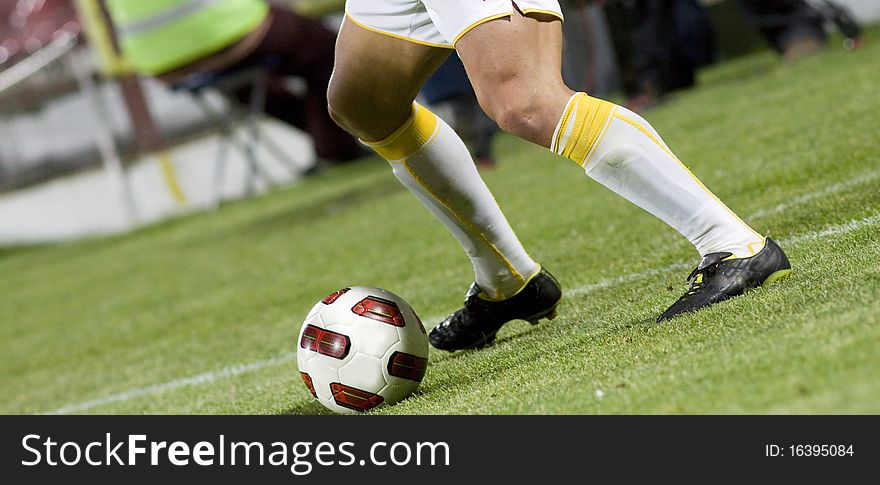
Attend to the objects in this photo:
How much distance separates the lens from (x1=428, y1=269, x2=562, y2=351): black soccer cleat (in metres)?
3.65

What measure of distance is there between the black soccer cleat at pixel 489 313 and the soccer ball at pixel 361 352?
0.37m

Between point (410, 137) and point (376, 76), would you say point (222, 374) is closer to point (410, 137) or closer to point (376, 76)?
point (410, 137)

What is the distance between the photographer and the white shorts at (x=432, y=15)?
9.49 feet

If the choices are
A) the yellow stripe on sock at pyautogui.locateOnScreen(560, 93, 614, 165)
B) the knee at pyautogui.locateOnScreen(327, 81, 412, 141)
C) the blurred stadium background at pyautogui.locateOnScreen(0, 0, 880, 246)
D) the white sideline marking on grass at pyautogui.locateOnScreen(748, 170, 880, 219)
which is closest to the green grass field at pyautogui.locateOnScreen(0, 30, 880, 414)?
the white sideline marking on grass at pyautogui.locateOnScreen(748, 170, 880, 219)

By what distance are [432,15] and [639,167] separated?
61 centimetres

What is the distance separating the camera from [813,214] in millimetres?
4176

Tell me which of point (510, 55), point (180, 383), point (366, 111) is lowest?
point (180, 383)

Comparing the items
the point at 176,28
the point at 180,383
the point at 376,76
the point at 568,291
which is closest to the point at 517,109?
the point at 376,76

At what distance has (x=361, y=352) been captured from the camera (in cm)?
315

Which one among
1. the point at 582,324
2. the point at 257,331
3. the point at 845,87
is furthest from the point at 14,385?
the point at 845,87

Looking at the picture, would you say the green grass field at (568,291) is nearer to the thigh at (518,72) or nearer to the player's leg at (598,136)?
the player's leg at (598,136)

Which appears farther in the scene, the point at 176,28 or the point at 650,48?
the point at 176,28

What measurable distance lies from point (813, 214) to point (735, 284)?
1.32 meters

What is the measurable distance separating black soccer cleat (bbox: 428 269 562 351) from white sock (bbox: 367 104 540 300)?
29mm
